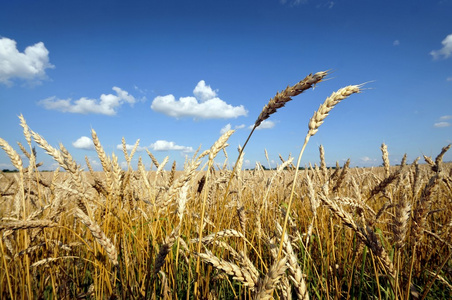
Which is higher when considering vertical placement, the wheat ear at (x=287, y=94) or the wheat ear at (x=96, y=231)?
the wheat ear at (x=287, y=94)

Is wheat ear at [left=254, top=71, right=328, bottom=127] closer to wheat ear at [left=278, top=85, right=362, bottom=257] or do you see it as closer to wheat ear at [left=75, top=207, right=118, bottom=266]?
wheat ear at [left=278, top=85, right=362, bottom=257]

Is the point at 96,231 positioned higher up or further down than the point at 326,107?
further down

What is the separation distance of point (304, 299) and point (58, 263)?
2203 mm

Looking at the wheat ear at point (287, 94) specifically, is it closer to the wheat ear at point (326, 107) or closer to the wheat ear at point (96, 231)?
the wheat ear at point (326, 107)

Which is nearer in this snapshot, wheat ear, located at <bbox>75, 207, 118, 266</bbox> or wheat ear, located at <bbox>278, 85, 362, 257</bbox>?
wheat ear, located at <bbox>278, 85, 362, 257</bbox>

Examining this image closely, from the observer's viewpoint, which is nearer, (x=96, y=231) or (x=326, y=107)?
(x=326, y=107)

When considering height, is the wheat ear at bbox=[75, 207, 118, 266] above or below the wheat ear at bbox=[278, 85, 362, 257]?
below

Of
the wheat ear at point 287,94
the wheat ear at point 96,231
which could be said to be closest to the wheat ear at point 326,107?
the wheat ear at point 287,94

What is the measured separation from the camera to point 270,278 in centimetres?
72

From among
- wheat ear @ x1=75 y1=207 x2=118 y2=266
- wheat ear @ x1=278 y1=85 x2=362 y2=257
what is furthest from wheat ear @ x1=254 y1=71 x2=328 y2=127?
wheat ear @ x1=75 y1=207 x2=118 y2=266

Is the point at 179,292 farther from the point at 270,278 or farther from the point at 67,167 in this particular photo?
the point at 270,278

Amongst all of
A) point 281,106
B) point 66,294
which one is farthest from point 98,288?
point 281,106

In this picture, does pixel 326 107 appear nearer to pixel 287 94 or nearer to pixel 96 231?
pixel 287 94

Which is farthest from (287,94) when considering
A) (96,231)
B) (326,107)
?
(96,231)
